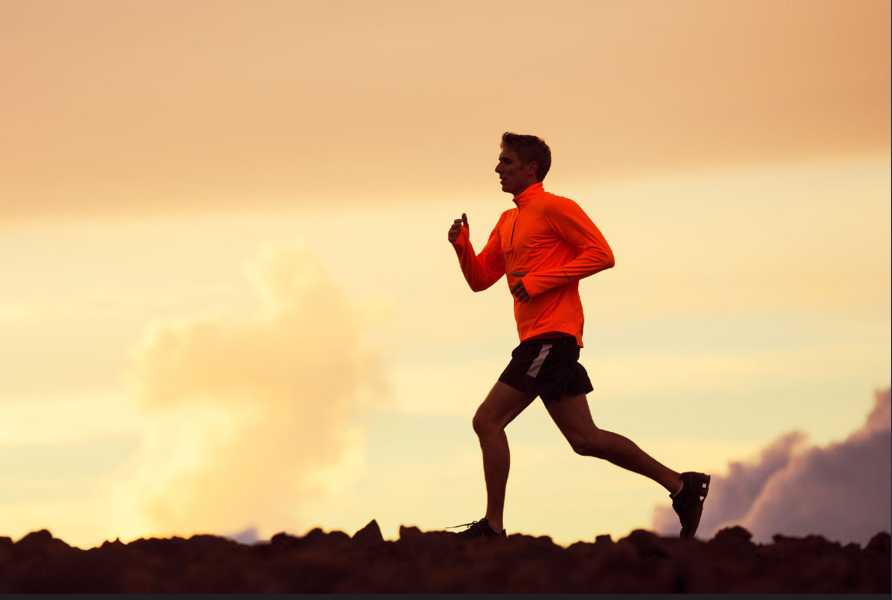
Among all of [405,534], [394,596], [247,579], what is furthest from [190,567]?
[405,534]

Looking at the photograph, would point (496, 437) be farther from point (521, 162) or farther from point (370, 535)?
point (521, 162)

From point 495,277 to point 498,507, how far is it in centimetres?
A: 159

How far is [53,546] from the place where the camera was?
675 centimetres

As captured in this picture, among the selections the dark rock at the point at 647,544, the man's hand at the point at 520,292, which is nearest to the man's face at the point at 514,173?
the man's hand at the point at 520,292

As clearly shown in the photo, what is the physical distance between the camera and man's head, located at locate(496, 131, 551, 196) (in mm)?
7594

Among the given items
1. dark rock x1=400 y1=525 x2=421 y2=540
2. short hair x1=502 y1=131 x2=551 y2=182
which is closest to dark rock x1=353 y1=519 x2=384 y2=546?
dark rock x1=400 y1=525 x2=421 y2=540

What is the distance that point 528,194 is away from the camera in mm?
7598

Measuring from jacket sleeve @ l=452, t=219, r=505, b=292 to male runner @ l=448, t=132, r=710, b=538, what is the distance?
0.41 m

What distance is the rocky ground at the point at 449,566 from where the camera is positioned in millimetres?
5039

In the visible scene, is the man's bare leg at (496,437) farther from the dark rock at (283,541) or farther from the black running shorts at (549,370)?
the dark rock at (283,541)

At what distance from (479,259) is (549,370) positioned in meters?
1.13

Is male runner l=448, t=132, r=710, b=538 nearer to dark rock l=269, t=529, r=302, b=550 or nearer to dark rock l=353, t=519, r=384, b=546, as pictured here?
dark rock l=353, t=519, r=384, b=546

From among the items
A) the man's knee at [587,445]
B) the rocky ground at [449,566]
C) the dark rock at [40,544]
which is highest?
the man's knee at [587,445]

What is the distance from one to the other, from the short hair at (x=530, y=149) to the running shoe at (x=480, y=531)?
222cm
